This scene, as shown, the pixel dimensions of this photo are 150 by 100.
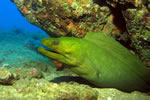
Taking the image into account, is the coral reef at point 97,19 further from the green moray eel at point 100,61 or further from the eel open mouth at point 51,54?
the eel open mouth at point 51,54

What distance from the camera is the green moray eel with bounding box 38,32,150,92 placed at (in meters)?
2.89

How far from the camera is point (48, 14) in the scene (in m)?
4.39

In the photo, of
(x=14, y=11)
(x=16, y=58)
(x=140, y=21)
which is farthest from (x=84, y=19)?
(x=14, y=11)

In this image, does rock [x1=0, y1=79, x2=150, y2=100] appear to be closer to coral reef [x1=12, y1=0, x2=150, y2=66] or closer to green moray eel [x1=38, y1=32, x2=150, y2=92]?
green moray eel [x1=38, y1=32, x2=150, y2=92]

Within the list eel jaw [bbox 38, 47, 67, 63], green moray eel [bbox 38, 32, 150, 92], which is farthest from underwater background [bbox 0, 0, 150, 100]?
eel jaw [bbox 38, 47, 67, 63]

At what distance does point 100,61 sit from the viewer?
127 inches

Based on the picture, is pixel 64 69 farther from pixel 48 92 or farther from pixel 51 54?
pixel 48 92

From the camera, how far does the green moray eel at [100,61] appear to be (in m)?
2.89

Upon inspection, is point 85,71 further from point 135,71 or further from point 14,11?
point 14,11

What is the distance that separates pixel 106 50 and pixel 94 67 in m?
0.64

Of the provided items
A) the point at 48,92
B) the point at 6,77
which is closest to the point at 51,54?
the point at 48,92

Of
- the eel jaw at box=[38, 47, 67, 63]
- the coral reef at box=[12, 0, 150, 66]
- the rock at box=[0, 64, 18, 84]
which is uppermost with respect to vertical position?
the coral reef at box=[12, 0, 150, 66]

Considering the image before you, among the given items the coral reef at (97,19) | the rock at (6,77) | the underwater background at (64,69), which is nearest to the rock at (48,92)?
the underwater background at (64,69)

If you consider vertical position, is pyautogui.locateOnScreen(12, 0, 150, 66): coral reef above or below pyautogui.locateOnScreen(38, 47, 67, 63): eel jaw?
above
